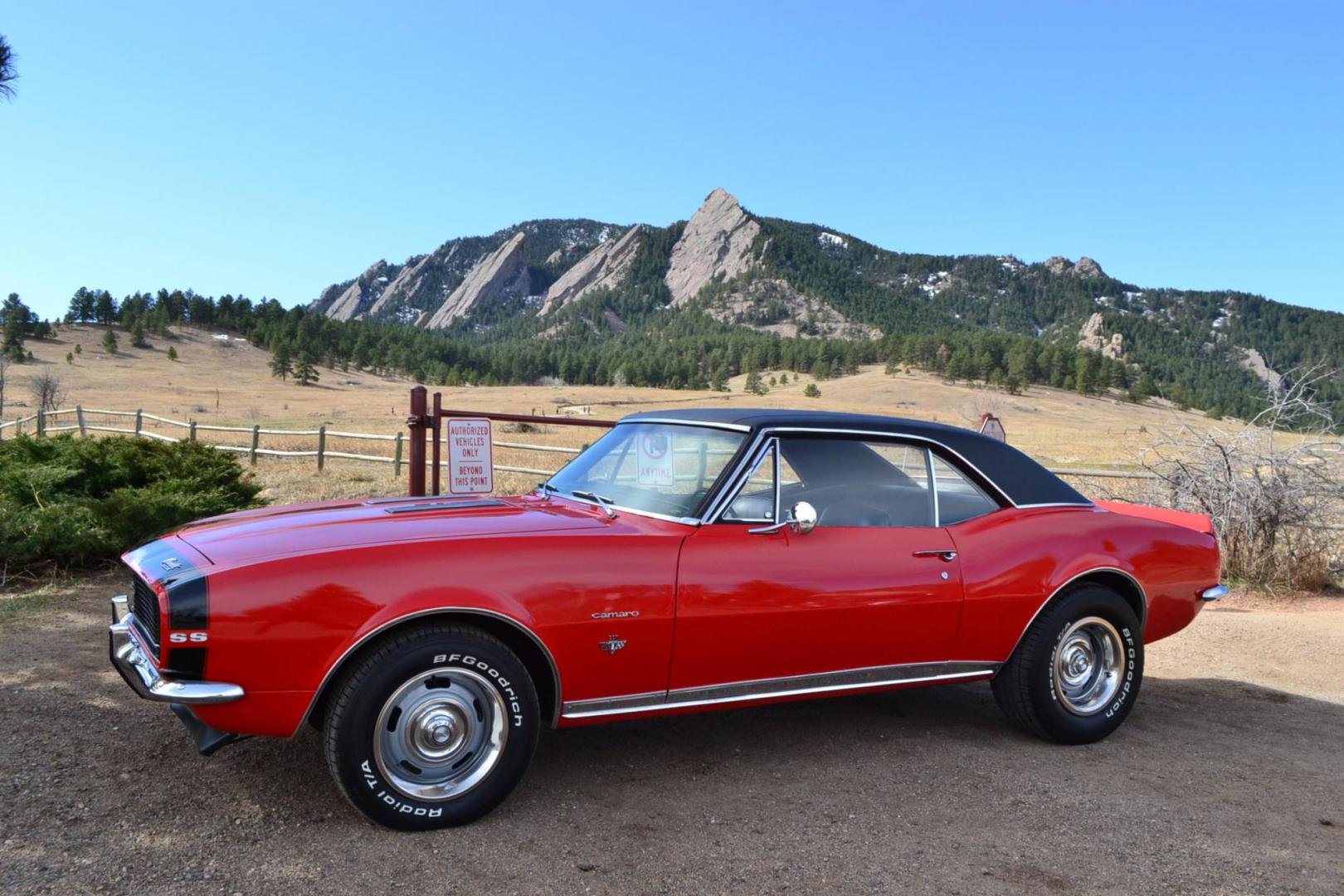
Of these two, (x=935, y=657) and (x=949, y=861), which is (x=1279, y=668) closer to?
(x=935, y=657)

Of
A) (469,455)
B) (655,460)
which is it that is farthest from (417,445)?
(655,460)

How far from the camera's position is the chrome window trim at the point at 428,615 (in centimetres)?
311

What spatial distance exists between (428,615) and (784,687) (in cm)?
154

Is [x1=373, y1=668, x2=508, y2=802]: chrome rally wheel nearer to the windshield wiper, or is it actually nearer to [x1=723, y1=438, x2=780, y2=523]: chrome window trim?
the windshield wiper

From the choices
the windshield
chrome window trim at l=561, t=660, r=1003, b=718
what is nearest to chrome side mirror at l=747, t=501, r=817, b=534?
the windshield

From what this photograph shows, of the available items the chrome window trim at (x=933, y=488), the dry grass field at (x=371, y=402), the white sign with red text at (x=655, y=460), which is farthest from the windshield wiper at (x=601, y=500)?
the dry grass field at (x=371, y=402)

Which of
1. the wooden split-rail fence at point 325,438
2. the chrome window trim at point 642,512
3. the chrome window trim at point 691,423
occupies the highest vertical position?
the chrome window trim at point 691,423

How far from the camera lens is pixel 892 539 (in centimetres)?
421

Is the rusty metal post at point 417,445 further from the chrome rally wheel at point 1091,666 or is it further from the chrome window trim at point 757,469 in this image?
the chrome rally wheel at point 1091,666

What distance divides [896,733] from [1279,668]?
3.66 meters

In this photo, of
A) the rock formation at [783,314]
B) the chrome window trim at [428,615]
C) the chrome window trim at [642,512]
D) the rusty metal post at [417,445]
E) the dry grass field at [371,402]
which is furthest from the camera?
the rock formation at [783,314]

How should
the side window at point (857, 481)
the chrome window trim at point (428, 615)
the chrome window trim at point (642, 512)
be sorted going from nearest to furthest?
the chrome window trim at point (428, 615) → the chrome window trim at point (642, 512) → the side window at point (857, 481)

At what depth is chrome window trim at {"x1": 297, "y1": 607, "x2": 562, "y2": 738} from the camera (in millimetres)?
3105

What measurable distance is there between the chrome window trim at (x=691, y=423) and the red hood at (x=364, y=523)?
65cm
